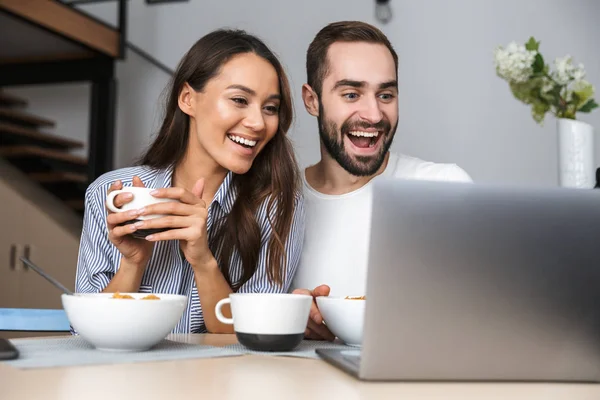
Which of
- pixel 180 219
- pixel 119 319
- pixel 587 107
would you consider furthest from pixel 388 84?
pixel 119 319

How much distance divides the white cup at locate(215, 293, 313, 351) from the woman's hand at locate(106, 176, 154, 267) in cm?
29

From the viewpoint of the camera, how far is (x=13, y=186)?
187 inches

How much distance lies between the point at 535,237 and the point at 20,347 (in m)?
0.65

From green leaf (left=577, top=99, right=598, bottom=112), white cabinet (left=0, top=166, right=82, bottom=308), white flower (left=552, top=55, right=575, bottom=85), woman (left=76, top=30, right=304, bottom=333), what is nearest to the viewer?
woman (left=76, top=30, right=304, bottom=333)

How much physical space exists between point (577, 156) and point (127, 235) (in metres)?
1.45

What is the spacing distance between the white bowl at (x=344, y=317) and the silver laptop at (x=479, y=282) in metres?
0.28

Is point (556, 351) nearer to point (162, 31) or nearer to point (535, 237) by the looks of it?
point (535, 237)

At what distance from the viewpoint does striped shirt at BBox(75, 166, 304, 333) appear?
151 cm

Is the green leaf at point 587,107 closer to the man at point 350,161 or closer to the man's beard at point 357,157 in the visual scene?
the man at point 350,161

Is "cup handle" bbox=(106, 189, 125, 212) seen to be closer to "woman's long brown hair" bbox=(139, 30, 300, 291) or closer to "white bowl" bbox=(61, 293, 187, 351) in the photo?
"white bowl" bbox=(61, 293, 187, 351)

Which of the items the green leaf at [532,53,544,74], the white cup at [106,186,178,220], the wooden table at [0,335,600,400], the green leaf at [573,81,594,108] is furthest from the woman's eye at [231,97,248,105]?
the green leaf at [573,81,594,108]

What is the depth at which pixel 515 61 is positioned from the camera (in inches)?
85.0

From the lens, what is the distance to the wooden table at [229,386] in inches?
25.4

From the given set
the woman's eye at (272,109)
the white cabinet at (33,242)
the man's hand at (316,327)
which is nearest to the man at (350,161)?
the woman's eye at (272,109)
